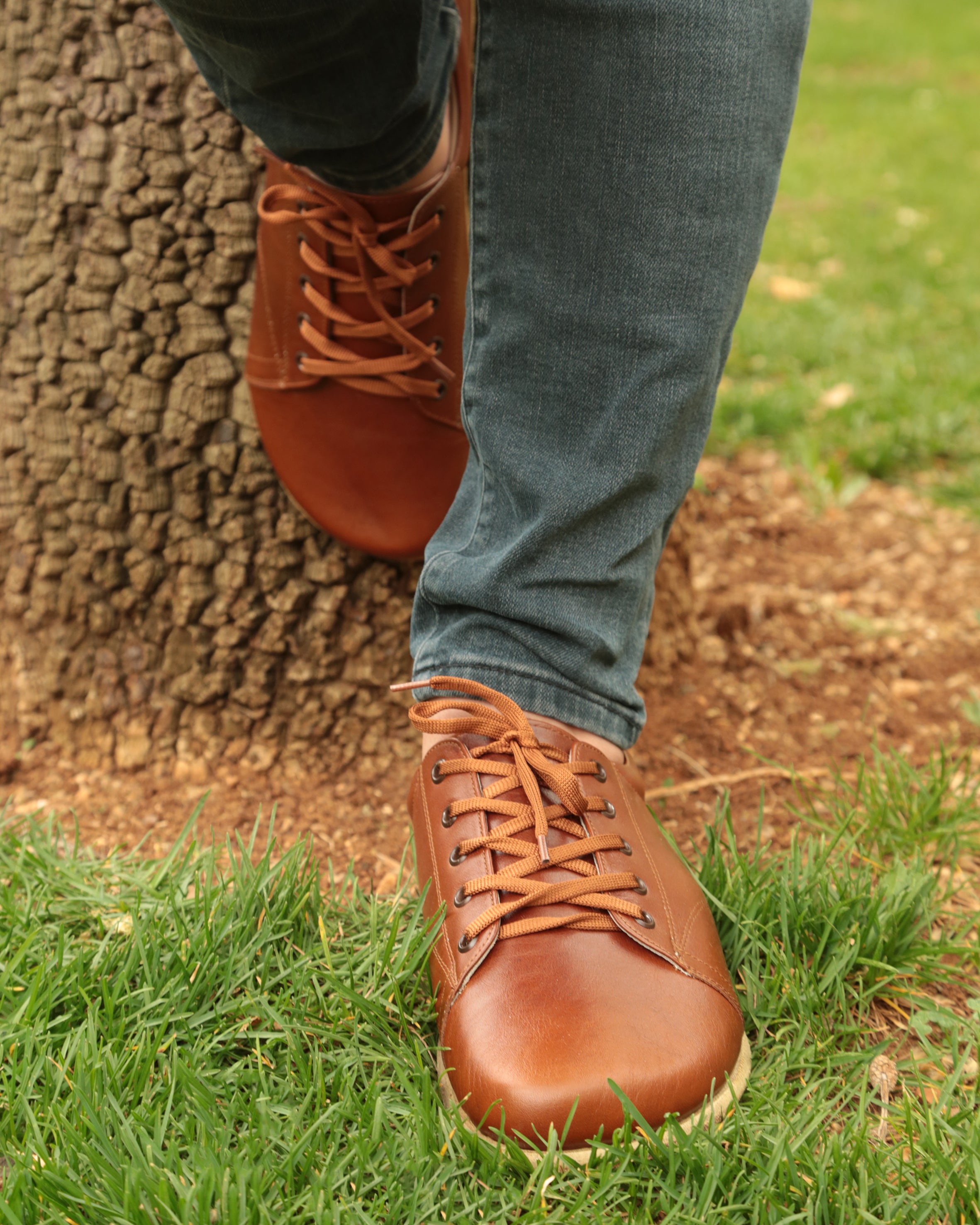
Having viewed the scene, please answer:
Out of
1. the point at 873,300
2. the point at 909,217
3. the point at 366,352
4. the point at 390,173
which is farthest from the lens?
the point at 909,217

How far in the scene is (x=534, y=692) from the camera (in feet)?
3.94

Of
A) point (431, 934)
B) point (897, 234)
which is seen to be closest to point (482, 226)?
point (431, 934)

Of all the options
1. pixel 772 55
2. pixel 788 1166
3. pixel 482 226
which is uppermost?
pixel 772 55

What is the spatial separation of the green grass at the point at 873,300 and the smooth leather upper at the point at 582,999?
56.9 inches

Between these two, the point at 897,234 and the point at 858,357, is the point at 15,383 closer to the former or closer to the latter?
the point at 858,357

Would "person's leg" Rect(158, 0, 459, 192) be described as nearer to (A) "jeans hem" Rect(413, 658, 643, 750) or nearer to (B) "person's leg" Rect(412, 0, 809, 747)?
(B) "person's leg" Rect(412, 0, 809, 747)

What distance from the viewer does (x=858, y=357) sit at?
3.13 m

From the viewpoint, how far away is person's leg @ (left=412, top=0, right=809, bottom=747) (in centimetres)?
105

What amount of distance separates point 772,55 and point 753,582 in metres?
1.16

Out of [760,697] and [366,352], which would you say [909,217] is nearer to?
[760,697]

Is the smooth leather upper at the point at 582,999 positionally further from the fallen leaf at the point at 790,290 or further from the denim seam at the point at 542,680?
the fallen leaf at the point at 790,290

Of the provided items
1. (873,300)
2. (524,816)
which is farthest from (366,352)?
(873,300)

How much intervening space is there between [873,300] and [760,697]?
255 cm

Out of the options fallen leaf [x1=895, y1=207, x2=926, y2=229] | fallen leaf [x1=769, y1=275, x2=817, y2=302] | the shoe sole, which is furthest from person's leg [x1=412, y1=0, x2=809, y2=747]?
fallen leaf [x1=895, y1=207, x2=926, y2=229]
